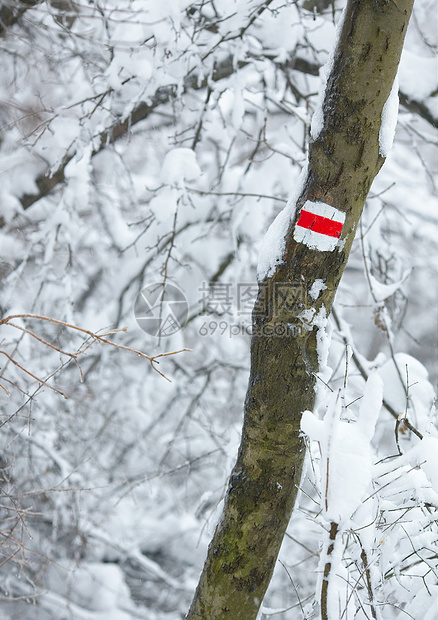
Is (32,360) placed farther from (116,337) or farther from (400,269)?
(400,269)

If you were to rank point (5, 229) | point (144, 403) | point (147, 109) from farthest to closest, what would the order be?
point (144, 403)
point (5, 229)
point (147, 109)

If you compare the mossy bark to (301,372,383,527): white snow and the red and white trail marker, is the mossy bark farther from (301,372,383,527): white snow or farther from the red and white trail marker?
(301,372,383,527): white snow

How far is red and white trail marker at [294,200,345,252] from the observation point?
3.87 feet

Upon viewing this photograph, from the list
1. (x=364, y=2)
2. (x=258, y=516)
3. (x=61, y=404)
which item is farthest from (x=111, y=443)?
(x=364, y=2)

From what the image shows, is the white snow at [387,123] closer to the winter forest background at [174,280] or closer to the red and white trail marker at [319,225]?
the red and white trail marker at [319,225]

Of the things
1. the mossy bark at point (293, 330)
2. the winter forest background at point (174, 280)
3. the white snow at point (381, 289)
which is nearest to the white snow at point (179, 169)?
the winter forest background at point (174, 280)

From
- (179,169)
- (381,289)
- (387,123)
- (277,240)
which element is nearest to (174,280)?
(179,169)

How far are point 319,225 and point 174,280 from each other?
7.12 feet

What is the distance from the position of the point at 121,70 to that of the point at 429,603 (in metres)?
2.35

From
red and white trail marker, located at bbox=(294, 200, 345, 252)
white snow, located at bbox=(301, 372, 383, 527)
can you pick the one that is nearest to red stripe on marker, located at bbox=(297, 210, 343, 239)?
red and white trail marker, located at bbox=(294, 200, 345, 252)

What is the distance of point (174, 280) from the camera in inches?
129

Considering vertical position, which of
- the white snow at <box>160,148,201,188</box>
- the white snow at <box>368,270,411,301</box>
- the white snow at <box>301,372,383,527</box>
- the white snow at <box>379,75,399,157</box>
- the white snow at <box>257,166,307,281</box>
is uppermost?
the white snow at <box>160,148,201,188</box>

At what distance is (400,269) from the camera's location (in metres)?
2.75

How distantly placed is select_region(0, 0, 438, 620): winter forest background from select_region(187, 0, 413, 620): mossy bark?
11 centimetres
